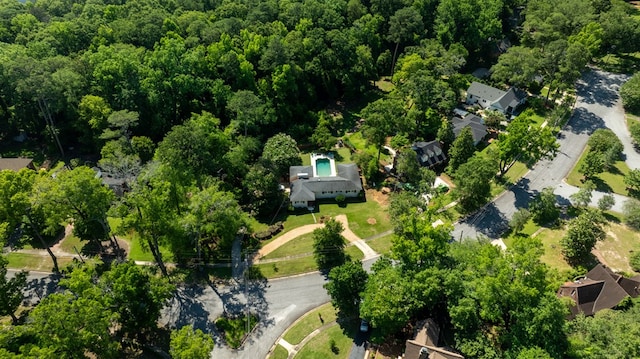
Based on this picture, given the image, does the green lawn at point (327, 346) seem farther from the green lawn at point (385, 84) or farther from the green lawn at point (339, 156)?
the green lawn at point (385, 84)

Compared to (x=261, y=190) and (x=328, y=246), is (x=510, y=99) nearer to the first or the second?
(x=328, y=246)

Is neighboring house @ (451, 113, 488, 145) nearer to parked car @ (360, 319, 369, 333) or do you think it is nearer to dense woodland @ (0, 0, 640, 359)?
dense woodland @ (0, 0, 640, 359)

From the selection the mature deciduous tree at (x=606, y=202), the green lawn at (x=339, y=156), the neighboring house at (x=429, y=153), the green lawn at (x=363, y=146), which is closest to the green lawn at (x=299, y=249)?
the green lawn at (x=339, y=156)

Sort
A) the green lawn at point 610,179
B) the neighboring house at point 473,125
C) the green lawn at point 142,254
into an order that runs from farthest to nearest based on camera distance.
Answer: the neighboring house at point 473,125, the green lawn at point 610,179, the green lawn at point 142,254

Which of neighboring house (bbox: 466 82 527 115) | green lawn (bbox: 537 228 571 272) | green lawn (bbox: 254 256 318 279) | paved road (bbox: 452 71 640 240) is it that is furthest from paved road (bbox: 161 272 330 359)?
neighboring house (bbox: 466 82 527 115)

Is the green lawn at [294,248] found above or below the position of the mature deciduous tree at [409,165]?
below

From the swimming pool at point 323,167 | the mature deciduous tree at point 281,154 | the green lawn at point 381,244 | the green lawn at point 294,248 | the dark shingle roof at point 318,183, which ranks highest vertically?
the mature deciduous tree at point 281,154
